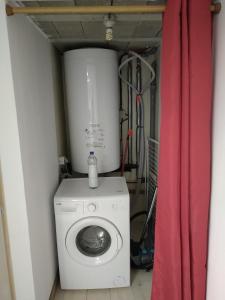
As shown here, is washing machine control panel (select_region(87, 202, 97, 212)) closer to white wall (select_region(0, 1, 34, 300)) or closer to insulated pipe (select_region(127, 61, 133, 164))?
white wall (select_region(0, 1, 34, 300))

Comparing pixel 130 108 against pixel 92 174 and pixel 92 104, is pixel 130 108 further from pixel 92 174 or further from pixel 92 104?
pixel 92 174

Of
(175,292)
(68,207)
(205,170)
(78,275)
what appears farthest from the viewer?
(78,275)

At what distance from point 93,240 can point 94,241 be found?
0.01m

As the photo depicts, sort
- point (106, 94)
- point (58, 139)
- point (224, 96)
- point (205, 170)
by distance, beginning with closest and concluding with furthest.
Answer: point (224, 96) → point (205, 170) → point (106, 94) → point (58, 139)

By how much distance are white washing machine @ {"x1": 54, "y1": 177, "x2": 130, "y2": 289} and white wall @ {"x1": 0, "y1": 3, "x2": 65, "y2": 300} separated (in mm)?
142

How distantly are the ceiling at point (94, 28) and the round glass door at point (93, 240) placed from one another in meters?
1.66

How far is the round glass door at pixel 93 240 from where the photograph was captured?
194cm

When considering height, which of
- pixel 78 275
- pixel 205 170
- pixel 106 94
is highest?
pixel 106 94

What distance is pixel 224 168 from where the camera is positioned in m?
1.17

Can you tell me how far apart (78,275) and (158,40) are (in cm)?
226

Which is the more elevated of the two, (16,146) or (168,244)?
(16,146)

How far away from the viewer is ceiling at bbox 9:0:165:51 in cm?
137

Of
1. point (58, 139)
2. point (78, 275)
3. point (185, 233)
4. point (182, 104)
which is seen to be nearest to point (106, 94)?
point (58, 139)

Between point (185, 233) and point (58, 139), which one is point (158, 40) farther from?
point (185, 233)
